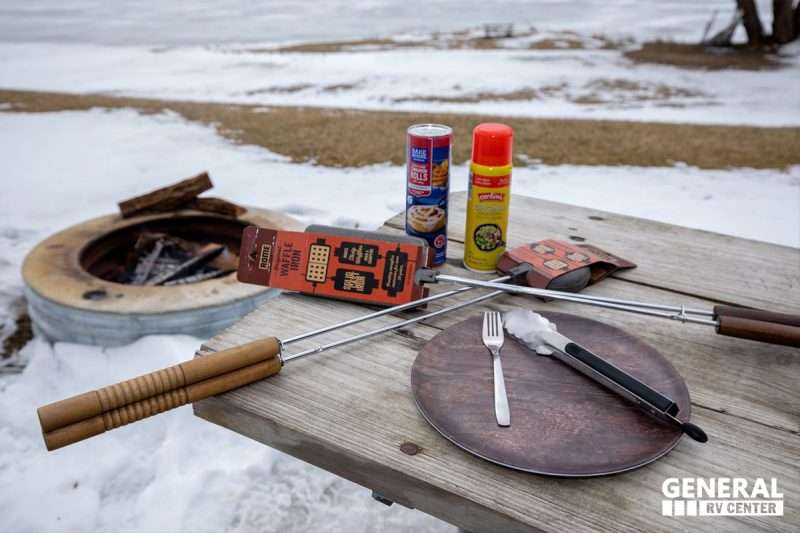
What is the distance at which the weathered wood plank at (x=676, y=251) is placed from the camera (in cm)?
137

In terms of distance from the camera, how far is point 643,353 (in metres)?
1.08

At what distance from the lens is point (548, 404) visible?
0.95m

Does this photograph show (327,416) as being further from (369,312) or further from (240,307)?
(240,307)

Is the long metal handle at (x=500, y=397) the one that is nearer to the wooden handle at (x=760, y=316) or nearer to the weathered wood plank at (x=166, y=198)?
the wooden handle at (x=760, y=316)

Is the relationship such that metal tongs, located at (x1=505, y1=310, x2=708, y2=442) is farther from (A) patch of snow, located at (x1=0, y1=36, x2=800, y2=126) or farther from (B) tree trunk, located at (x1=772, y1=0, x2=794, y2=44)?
(B) tree trunk, located at (x1=772, y1=0, x2=794, y2=44)

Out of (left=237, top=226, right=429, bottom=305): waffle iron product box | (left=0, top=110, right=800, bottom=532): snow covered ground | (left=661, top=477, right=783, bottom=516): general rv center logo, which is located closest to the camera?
(left=661, top=477, right=783, bottom=516): general rv center logo

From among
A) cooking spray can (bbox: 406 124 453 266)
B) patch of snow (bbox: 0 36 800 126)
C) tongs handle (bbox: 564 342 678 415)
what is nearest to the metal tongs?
tongs handle (bbox: 564 342 678 415)

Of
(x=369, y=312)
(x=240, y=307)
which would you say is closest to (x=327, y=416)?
(x=369, y=312)

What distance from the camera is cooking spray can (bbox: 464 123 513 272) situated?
4.26 feet

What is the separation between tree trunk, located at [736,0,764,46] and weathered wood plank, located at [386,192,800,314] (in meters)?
10.0

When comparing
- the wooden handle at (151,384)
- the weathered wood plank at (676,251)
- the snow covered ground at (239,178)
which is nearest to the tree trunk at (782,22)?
the snow covered ground at (239,178)

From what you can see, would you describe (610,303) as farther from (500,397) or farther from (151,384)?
(151,384)

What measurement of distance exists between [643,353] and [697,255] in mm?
591

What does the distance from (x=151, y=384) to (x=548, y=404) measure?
59cm
